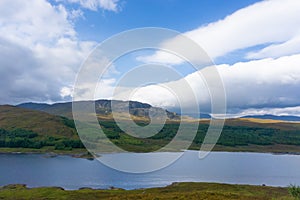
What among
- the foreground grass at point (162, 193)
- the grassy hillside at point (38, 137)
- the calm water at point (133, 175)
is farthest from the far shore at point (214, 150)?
the foreground grass at point (162, 193)

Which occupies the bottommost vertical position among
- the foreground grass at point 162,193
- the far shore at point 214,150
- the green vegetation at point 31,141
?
the foreground grass at point 162,193

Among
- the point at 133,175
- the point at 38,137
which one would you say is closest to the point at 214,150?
the point at 133,175

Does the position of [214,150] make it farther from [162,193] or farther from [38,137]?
[162,193]

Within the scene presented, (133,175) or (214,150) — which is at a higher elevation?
(214,150)

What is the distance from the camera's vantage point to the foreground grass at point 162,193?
186 ft

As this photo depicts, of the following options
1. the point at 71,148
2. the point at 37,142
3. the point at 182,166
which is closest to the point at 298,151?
the point at 182,166

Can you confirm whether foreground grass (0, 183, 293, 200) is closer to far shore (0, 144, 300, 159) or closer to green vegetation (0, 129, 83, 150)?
far shore (0, 144, 300, 159)

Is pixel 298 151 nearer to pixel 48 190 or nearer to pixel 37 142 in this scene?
pixel 37 142

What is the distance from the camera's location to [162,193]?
62.9m

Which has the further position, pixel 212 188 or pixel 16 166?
pixel 16 166

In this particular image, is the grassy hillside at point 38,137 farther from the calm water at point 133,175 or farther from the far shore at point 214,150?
the calm water at point 133,175

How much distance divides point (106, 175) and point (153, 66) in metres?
71.8

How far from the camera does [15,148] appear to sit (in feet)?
506

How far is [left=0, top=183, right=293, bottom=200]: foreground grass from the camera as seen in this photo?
56.7 metres
